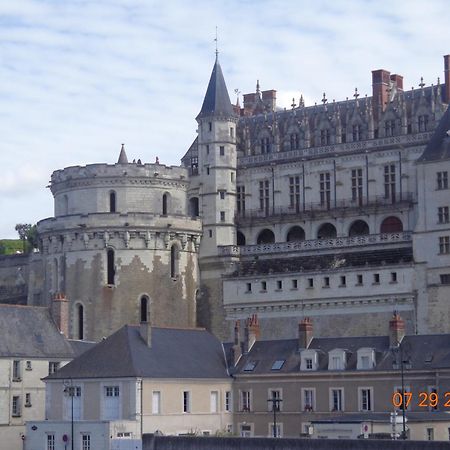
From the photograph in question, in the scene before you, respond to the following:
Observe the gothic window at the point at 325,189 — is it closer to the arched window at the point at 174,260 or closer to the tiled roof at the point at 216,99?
the tiled roof at the point at 216,99

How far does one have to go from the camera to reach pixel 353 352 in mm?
60094

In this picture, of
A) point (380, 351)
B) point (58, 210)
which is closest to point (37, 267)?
point (58, 210)

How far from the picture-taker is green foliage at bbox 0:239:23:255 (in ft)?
436

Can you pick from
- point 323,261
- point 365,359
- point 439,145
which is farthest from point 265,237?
point 365,359

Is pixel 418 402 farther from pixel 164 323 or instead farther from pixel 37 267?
pixel 37 267

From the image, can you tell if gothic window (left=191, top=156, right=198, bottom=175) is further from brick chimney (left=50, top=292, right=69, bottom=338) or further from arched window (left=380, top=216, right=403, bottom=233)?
brick chimney (left=50, top=292, right=69, bottom=338)

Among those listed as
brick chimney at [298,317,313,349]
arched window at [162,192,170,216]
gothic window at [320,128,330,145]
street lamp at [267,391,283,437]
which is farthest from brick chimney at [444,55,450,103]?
street lamp at [267,391,283,437]

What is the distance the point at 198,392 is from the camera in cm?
6119

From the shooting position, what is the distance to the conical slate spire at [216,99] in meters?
82.6

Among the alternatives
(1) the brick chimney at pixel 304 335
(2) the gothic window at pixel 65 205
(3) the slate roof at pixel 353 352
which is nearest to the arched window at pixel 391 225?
(3) the slate roof at pixel 353 352

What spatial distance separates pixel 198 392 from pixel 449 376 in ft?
38.0

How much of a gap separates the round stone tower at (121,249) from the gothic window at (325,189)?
7.51m

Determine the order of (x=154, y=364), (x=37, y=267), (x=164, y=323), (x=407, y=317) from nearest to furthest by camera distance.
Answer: (x=154, y=364) → (x=407, y=317) → (x=164, y=323) → (x=37, y=267)
